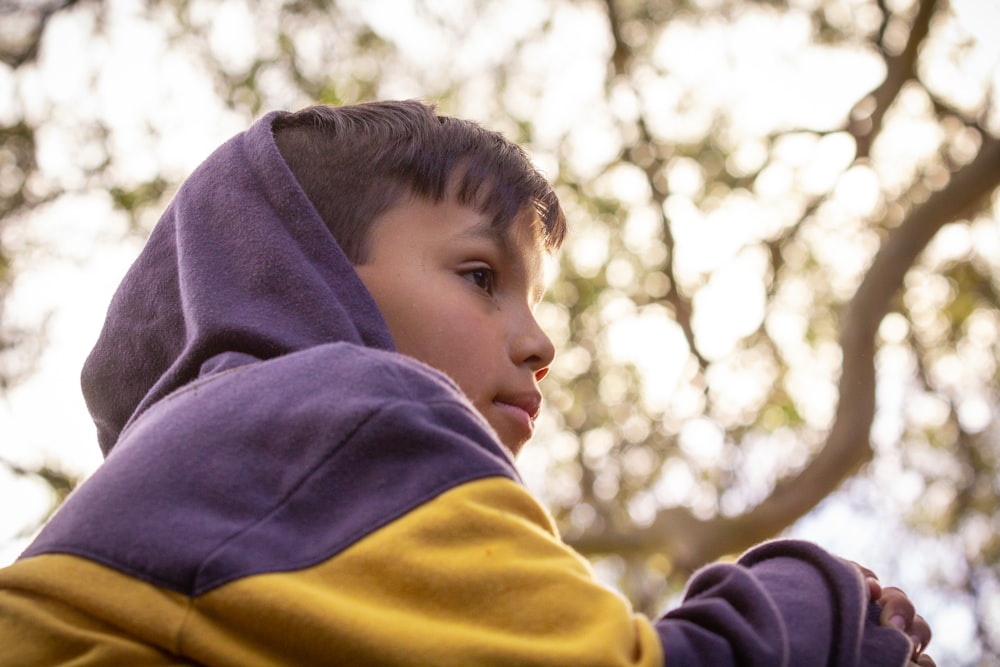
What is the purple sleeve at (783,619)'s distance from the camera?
45.2 inches

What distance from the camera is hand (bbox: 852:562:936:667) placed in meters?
1.33

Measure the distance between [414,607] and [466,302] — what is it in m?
0.65

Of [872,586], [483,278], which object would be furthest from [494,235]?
[872,586]

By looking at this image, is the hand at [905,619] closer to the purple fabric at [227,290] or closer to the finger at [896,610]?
the finger at [896,610]

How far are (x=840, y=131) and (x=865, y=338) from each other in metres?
1.45

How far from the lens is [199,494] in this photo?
47.8 inches

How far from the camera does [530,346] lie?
67.5 inches

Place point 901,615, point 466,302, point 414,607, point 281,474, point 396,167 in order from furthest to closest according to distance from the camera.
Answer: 1. point 396,167
2. point 466,302
3. point 901,615
4. point 281,474
5. point 414,607

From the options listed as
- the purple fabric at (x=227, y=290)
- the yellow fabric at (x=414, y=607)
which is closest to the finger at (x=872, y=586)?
the yellow fabric at (x=414, y=607)

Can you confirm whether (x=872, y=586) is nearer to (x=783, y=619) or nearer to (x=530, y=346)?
(x=783, y=619)

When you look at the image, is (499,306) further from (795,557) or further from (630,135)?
(630,135)

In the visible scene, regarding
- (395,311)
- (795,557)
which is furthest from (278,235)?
(795,557)

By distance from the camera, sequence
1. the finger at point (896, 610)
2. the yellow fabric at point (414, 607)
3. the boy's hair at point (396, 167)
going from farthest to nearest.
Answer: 1. the boy's hair at point (396, 167)
2. the finger at point (896, 610)
3. the yellow fabric at point (414, 607)

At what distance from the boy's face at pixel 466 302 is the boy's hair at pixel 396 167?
36 mm
